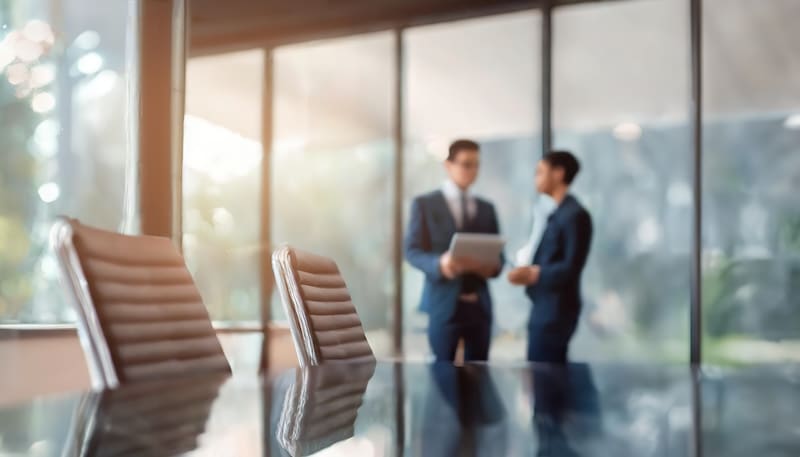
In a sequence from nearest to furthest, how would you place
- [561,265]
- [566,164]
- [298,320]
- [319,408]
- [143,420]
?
[143,420] < [319,408] < [298,320] < [561,265] < [566,164]

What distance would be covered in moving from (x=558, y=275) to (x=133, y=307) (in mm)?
2991

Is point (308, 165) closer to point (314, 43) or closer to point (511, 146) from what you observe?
point (314, 43)

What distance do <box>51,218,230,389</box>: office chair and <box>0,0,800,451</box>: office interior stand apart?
278 cm

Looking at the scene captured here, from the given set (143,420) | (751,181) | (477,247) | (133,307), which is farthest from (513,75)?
(143,420)

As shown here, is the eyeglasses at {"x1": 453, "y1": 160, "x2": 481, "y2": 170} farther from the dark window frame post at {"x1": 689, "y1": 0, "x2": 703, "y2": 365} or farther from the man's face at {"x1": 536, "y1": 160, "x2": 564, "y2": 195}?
the dark window frame post at {"x1": 689, "y1": 0, "x2": 703, "y2": 365}

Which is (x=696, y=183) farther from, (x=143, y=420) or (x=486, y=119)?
(x=143, y=420)

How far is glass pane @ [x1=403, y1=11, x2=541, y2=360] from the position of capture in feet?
18.8

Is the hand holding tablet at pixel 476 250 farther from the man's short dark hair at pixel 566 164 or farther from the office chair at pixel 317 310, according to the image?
the office chair at pixel 317 310

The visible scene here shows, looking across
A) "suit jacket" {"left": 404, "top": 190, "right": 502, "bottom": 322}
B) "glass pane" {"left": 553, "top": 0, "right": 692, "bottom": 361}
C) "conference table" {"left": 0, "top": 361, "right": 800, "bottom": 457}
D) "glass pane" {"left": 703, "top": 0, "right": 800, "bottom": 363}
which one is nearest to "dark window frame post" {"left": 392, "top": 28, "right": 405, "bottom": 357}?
"glass pane" {"left": 553, "top": 0, "right": 692, "bottom": 361}

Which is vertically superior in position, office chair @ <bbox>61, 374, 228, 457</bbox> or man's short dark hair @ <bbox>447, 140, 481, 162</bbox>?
man's short dark hair @ <bbox>447, 140, 481, 162</bbox>

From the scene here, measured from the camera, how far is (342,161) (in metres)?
6.38

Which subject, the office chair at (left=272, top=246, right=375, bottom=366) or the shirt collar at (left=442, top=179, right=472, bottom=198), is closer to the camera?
the office chair at (left=272, top=246, right=375, bottom=366)

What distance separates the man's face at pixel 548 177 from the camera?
4.57 meters

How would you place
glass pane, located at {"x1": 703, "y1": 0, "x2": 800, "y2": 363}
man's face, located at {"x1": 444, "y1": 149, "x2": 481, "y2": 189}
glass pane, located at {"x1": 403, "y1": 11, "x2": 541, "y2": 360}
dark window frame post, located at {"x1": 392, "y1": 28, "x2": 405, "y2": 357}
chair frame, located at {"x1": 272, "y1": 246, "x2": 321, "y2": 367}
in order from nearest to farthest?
chair frame, located at {"x1": 272, "y1": 246, "x2": 321, "y2": 367} → man's face, located at {"x1": 444, "y1": 149, "x2": 481, "y2": 189} → glass pane, located at {"x1": 703, "y1": 0, "x2": 800, "y2": 363} → glass pane, located at {"x1": 403, "y1": 11, "x2": 541, "y2": 360} → dark window frame post, located at {"x1": 392, "y1": 28, "x2": 405, "y2": 357}
